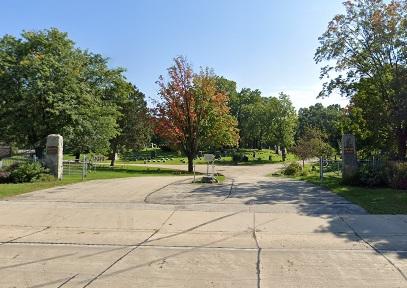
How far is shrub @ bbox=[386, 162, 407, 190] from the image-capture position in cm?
1794

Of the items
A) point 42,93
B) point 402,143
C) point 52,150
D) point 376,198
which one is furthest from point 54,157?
point 402,143

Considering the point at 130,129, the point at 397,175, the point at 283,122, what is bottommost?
the point at 397,175

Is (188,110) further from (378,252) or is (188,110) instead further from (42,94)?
(378,252)

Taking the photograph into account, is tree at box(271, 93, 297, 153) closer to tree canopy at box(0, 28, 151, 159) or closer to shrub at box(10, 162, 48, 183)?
tree canopy at box(0, 28, 151, 159)

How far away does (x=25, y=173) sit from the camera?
20812 mm

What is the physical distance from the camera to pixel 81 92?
32.2 meters

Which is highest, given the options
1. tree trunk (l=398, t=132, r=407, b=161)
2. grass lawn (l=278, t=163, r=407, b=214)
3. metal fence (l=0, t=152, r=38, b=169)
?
tree trunk (l=398, t=132, r=407, b=161)

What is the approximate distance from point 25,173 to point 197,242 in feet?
45.9

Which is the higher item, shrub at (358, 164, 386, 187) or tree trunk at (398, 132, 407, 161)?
tree trunk at (398, 132, 407, 161)

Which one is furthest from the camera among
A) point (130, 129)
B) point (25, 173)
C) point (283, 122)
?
point (283, 122)

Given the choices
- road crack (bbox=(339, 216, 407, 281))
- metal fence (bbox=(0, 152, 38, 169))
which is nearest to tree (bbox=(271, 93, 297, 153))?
metal fence (bbox=(0, 152, 38, 169))

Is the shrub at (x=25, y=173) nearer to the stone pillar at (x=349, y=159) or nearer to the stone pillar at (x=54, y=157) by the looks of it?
the stone pillar at (x=54, y=157)

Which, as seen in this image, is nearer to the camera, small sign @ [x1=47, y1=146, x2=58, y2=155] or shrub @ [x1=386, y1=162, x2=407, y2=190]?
shrub @ [x1=386, y1=162, x2=407, y2=190]

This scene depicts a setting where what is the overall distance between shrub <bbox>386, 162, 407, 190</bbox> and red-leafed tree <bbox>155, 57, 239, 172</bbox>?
22205 mm
